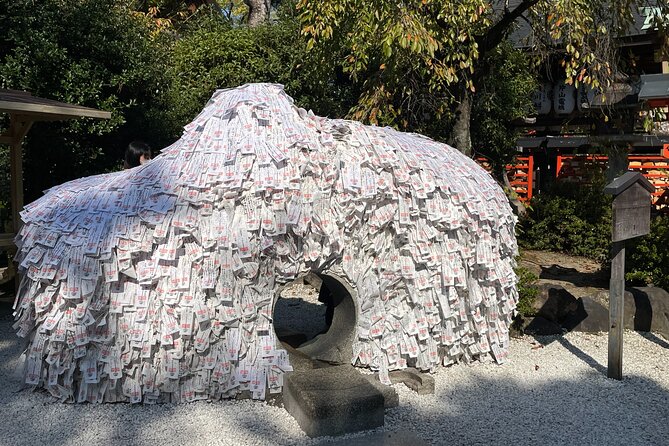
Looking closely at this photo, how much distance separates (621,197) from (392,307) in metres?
2.20

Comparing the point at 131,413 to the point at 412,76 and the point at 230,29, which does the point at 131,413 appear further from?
the point at 230,29

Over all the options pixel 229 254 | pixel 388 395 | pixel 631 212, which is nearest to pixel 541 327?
pixel 631 212

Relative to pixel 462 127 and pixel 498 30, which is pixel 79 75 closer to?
pixel 462 127

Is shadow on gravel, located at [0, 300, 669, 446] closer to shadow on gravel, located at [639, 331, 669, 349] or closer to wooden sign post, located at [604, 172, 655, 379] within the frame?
wooden sign post, located at [604, 172, 655, 379]

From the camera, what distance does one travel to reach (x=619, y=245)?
5594mm

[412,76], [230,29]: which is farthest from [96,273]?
[230,29]

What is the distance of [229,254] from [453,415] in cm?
198

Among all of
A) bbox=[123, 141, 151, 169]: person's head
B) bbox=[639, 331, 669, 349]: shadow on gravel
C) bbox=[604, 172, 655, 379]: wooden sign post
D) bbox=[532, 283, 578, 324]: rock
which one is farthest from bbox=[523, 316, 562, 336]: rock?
bbox=[123, 141, 151, 169]: person's head

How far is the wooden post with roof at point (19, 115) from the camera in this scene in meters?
6.55

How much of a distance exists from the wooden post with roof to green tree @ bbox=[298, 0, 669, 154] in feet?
8.93

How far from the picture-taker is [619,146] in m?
9.70

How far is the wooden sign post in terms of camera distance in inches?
217

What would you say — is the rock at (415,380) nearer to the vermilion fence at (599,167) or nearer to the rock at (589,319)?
the rock at (589,319)

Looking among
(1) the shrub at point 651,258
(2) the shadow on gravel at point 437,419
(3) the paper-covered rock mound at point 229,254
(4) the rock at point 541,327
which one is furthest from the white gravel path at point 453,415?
(1) the shrub at point 651,258
